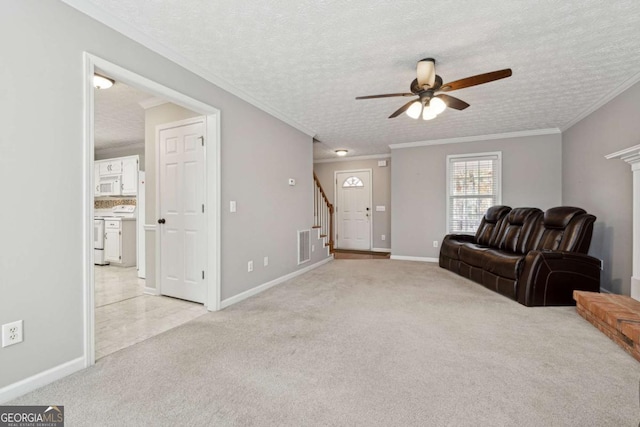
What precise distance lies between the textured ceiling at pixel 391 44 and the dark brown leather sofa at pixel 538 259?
5.26 feet

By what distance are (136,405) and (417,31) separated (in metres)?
3.10

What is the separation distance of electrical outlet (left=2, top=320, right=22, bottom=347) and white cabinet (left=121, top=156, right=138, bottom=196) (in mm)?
4562

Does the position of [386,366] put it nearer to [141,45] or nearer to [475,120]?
[141,45]

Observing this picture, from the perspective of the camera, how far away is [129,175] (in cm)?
573

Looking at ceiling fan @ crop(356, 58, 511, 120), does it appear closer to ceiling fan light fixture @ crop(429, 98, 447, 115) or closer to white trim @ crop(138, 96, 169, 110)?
ceiling fan light fixture @ crop(429, 98, 447, 115)

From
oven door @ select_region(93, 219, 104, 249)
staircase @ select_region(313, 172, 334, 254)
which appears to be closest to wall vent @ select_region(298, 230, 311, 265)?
staircase @ select_region(313, 172, 334, 254)

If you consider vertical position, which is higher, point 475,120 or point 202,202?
point 475,120

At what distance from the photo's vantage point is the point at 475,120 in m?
4.54

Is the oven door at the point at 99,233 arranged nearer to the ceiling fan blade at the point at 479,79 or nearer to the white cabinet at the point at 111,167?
the white cabinet at the point at 111,167

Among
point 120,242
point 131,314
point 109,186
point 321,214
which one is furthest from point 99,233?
point 321,214

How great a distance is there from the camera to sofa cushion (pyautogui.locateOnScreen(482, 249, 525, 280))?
3391 mm

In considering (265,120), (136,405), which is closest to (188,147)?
(265,120)

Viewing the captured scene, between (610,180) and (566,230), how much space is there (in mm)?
915
